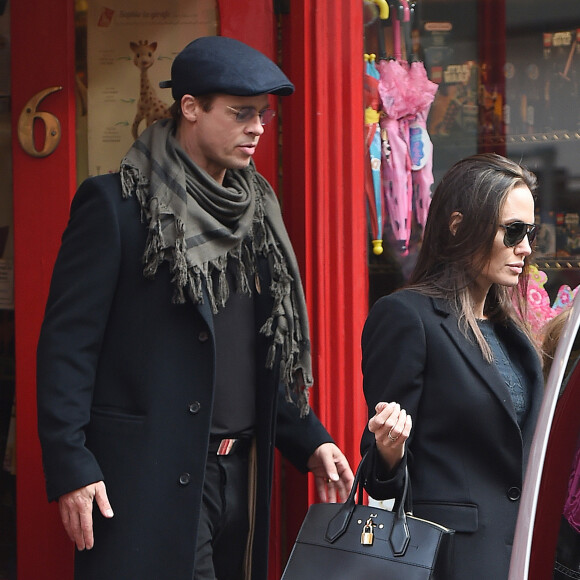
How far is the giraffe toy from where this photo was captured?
3988 mm

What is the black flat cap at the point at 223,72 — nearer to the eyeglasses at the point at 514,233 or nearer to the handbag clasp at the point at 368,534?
the eyeglasses at the point at 514,233

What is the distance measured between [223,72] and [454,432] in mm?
1147

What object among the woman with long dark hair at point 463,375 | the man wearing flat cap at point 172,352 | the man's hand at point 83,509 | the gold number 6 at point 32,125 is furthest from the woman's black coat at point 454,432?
the gold number 6 at point 32,125

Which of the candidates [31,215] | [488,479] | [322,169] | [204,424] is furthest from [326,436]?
[31,215]

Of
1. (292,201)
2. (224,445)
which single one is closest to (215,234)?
(224,445)

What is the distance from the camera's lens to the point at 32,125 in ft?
12.5

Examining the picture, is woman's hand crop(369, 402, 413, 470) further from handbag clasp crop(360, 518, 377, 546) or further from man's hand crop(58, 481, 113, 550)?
man's hand crop(58, 481, 113, 550)

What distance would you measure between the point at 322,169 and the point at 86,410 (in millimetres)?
1437

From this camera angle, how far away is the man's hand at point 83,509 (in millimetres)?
2820

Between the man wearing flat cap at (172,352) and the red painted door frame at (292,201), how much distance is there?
28.4 inches

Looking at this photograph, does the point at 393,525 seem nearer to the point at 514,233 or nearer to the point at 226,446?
the point at 226,446

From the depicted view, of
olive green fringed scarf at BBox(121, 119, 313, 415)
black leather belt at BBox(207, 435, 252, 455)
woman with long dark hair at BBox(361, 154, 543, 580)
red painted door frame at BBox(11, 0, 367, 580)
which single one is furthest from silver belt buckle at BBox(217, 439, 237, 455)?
red painted door frame at BBox(11, 0, 367, 580)

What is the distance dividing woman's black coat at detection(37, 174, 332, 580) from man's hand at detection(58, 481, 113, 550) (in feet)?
0.27

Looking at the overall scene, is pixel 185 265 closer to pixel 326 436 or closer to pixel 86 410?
pixel 86 410
